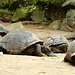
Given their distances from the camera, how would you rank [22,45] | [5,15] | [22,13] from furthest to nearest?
[5,15], [22,13], [22,45]

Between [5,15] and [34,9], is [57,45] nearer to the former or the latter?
[34,9]

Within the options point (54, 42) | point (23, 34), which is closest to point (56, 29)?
point (54, 42)

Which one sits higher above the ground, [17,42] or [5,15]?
[17,42]

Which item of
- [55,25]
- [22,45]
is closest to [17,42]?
[22,45]

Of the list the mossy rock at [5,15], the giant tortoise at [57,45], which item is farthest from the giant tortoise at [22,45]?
the mossy rock at [5,15]

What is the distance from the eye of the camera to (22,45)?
634 cm

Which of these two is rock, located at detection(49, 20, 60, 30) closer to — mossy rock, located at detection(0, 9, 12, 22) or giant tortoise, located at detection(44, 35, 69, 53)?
mossy rock, located at detection(0, 9, 12, 22)

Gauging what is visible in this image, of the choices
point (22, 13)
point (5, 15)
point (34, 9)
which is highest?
point (34, 9)

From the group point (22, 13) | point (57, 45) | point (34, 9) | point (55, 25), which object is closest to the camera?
point (57, 45)

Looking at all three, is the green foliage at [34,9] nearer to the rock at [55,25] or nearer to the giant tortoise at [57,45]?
the rock at [55,25]

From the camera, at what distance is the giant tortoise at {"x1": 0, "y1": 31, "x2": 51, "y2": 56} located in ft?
20.8

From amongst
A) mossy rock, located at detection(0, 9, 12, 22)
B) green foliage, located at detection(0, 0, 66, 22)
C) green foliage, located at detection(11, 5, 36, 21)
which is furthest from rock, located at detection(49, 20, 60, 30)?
mossy rock, located at detection(0, 9, 12, 22)

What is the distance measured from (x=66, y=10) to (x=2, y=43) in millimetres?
9405

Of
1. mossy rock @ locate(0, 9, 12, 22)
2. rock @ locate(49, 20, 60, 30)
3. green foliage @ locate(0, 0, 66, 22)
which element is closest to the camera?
rock @ locate(49, 20, 60, 30)
